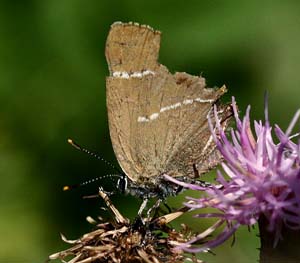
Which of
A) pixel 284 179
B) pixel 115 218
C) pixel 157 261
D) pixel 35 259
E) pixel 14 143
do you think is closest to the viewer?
pixel 284 179

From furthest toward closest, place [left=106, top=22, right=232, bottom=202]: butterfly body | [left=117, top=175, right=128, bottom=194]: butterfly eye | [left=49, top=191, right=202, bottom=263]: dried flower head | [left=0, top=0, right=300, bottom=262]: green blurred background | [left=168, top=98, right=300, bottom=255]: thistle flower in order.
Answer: [left=0, top=0, right=300, bottom=262]: green blurred background → [left=117, top=175, right=128, bottom=194]: butterfly eye → [left=106, top=22, right=232, bottom=202]: butterfly body → [left=49, top=191, right=202, bottom=263]: dried flower head → [left=168, top=98, right=300, bottom=255]: thistle flower

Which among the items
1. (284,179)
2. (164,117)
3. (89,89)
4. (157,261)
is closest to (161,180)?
(164,117)

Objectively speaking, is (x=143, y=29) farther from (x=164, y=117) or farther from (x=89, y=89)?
(x=89, y=89)

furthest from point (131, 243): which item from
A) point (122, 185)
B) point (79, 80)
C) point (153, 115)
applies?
point (79, 80)

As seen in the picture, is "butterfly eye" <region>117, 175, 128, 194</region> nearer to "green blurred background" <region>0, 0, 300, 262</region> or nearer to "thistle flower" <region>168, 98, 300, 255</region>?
"thistle flower" <region>168, 98, 300, 255</region>

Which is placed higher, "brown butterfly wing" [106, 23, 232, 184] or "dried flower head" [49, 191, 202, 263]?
"brown butterfly wing" [106, 23, 232, 184]

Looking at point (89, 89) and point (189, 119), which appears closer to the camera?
point (189, 119)

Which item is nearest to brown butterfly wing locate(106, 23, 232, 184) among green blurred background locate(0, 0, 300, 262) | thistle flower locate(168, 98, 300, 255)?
thistle flower locate(168, 98, 300, 255)
